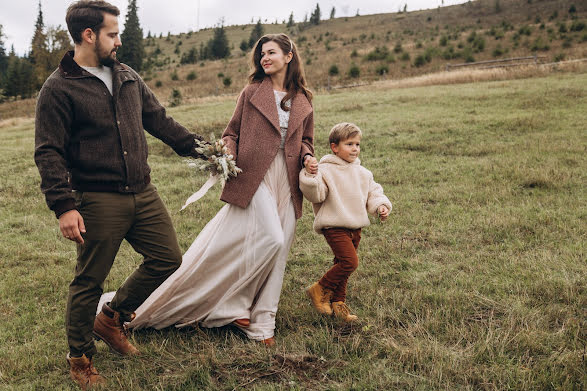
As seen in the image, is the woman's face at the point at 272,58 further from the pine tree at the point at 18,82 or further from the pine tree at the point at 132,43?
the pine tree at the point at 18,82

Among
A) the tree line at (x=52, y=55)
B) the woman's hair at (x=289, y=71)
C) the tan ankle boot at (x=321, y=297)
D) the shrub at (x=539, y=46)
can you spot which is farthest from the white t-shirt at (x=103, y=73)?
the tree line at (x=52, y=55)

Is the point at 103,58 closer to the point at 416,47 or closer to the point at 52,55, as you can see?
the point at 416,47

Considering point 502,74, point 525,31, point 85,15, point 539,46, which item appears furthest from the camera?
point 525,31

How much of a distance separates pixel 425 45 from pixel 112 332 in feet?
128

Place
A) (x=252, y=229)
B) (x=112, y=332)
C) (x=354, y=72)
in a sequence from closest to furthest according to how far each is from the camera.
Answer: (x=112, y=332), (x=252, y=229), (x=354, y=72)

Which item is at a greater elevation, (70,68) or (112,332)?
(70,68)

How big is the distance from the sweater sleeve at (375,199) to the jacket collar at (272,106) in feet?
2.80

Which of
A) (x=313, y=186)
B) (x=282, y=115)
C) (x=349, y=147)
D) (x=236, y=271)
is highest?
(x=282, y=115)

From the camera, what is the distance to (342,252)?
4012mm

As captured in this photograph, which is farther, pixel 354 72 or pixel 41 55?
pixel 41 55

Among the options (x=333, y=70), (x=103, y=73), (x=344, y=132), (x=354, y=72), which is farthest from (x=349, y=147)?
(x=333, y=70)

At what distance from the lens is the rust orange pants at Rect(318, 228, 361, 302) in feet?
13.2

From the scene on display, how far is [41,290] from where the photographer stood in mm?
5078

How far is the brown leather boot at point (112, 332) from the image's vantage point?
3566 millimetres
